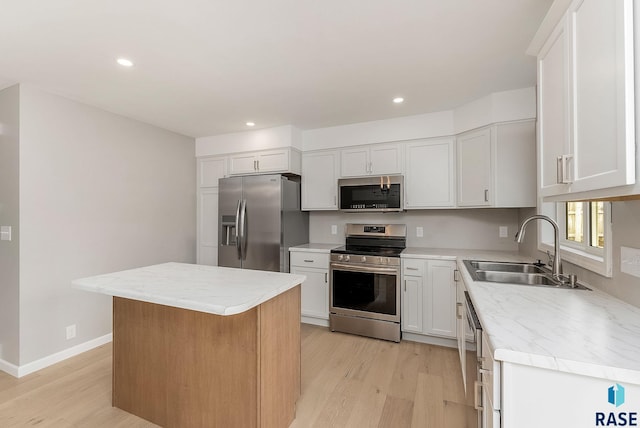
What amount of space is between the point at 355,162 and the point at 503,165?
1.51m

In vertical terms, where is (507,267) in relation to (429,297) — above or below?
above

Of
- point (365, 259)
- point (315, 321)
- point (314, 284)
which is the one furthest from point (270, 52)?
point (315, 321)

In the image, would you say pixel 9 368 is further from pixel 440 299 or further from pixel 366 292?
pixel 440 299

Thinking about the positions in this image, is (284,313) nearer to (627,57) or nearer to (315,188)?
(627,57)

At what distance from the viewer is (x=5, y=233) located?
8.04 ft

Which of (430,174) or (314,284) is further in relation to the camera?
(314,284)

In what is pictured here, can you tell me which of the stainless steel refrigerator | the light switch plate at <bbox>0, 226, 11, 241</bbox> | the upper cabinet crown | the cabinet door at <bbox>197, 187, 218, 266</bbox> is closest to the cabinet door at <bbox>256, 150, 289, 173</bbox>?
the stainless steel refrigerator

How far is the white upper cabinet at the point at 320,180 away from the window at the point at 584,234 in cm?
207

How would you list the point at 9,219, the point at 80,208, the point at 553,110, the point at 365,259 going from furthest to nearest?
the point at 365,259 < the point at 80,208 < the point at 9,219 < the point at 553,110

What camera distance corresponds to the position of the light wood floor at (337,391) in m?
1.87

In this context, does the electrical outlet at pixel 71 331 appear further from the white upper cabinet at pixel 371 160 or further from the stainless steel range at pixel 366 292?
the white upper cabinet at pixel 371 160

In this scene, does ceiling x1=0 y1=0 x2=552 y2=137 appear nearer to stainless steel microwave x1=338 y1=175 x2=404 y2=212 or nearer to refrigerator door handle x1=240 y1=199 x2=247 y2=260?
stainless steel microwave x1=338 y1=175 x2=404 y2=212

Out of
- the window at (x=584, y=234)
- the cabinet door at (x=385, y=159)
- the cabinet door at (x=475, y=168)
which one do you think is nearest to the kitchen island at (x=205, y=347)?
the window at (x=584, y=234)

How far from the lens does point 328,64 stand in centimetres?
212
